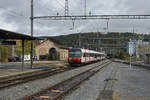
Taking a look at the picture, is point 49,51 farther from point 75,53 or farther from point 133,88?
point 133,88

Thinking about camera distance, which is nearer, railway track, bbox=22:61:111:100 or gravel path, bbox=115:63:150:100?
railway track, bbox=22:61:111:100

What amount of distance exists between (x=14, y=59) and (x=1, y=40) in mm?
34555

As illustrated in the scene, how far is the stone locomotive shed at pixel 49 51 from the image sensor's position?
67.2 meters

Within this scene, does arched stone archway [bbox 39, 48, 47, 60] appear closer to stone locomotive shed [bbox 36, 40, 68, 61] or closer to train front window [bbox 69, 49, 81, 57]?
stone locomotive shed [bbox 36, 40, 68, 61]

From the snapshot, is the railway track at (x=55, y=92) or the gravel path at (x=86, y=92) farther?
the gravel path at (x=86, y=92)

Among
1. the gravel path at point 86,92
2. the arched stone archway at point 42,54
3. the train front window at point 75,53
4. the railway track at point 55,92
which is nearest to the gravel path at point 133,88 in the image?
the gravel path at point 86,92

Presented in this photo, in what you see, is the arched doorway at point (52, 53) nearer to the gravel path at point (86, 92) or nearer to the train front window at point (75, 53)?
the train front window at point (75, 53)

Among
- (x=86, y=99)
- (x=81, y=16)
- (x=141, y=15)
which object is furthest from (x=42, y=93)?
(x=141, y=15)

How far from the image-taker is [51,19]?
1036 inches

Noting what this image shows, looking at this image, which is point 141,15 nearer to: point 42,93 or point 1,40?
point 1,40

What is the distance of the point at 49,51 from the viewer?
6838 cm

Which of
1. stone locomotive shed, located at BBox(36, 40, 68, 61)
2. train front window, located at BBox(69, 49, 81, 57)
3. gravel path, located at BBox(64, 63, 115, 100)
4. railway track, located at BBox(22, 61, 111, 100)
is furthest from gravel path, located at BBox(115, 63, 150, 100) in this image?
stone locomotive shed, located at BBox(36, 40, 68, 61)

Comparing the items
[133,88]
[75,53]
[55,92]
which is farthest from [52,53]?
[55,92]

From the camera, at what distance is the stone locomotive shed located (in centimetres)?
6725
